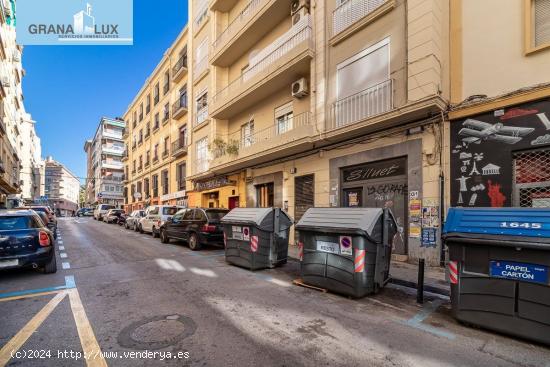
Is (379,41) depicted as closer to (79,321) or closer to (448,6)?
(448,6)

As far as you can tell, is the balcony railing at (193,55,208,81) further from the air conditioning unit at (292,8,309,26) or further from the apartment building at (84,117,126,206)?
the apartment building at (84,117,126,206)

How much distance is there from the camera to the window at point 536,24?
653 centimetres

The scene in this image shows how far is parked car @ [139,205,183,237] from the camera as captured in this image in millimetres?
14695

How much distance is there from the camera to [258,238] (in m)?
7.43

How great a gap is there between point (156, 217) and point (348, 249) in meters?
12.5

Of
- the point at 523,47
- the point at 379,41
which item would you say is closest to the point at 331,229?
the point at 523,47

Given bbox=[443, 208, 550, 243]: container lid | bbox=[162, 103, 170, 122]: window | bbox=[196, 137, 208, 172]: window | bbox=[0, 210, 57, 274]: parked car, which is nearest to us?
bbox=[443, 208, 550, 243]: container lid

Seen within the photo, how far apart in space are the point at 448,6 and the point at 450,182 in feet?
16.1

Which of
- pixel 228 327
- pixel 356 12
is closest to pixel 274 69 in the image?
pixel 356 12

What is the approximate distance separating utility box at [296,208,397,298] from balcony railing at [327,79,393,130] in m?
4.29

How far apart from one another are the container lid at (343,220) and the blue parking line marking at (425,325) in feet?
4.55

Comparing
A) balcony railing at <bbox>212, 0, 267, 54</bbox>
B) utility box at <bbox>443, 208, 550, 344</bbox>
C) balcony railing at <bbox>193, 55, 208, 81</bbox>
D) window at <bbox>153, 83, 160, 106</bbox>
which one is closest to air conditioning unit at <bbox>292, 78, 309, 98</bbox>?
balcony railing at <bbox>212, 0, 267, 54</bbox>

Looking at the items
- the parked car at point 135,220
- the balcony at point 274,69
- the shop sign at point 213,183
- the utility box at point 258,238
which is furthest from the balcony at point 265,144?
the parked car at point 135,220

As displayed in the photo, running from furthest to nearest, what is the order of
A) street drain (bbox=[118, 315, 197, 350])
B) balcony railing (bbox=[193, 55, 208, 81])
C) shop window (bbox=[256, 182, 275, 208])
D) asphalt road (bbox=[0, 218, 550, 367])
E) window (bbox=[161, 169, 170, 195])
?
window (bbox=[161, 169, 170, 195]) < balcony railing (bbox=[193, 55, 208, 81]) < shop window (bbox=[256, 182, 275, 208]) < street drain (bbox=[118, 315, 197, 350]) < asphalt road (bbox=[0, 218, 550, 367])
